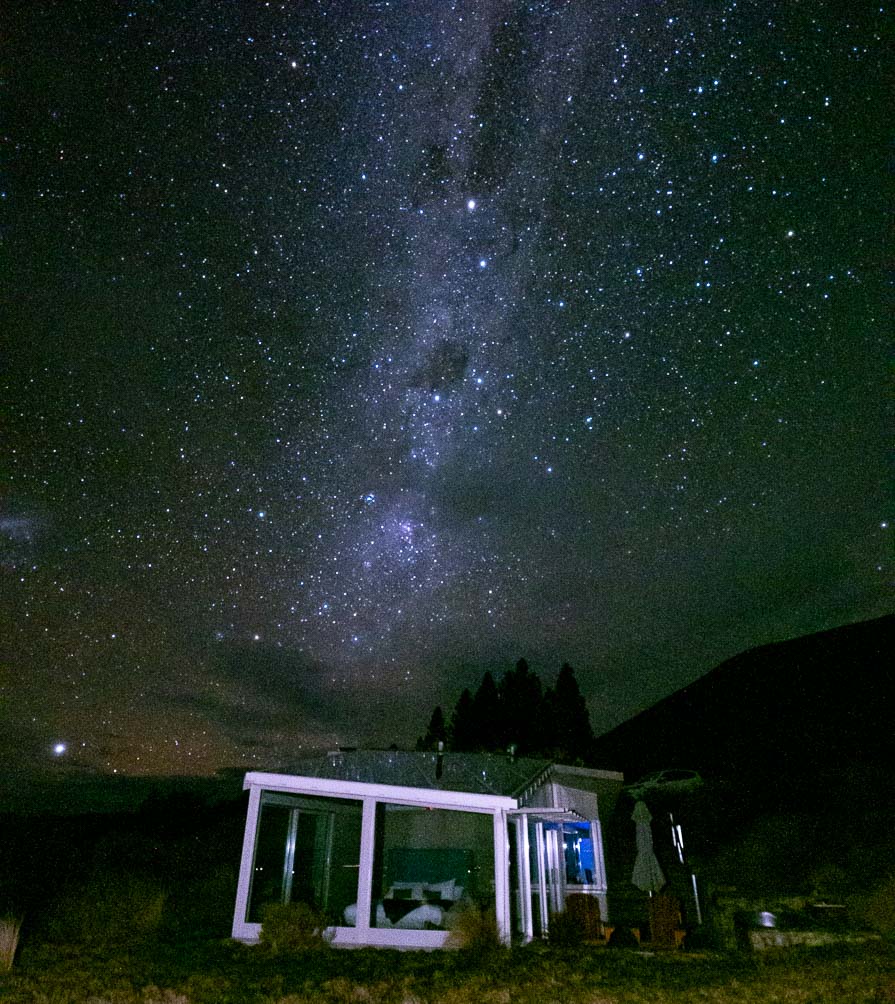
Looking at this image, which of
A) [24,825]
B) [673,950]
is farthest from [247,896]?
[24,825]

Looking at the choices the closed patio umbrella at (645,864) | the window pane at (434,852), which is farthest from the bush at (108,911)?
the closed patio umbrella at (645,864)

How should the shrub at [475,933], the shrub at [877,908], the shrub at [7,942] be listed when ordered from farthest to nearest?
the shrub at [877,908]
the shrub at [475,933]
the shrub at [7,942]

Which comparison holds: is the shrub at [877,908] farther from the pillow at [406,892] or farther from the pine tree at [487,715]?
the pine tree at [487,715]

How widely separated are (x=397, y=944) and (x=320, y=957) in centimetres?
166

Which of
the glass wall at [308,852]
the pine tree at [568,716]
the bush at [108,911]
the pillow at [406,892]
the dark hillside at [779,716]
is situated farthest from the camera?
the pine tree at [568,716]

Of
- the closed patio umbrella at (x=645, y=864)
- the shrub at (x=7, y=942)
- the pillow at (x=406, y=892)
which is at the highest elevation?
the closed patio umbrella at (x=645, y=864)

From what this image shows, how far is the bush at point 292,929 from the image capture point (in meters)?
9.77

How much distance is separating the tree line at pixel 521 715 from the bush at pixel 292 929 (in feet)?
110

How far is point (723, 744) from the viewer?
44281 mm

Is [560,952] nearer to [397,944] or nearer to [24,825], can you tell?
[397,944]

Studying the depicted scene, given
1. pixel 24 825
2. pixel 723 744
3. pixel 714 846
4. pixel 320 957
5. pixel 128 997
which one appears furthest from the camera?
pixel 723 744

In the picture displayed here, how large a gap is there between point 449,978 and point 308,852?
7.89 m

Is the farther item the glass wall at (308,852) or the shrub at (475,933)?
the glass wall at (308,852)

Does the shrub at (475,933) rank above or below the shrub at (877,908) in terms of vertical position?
Result: below
